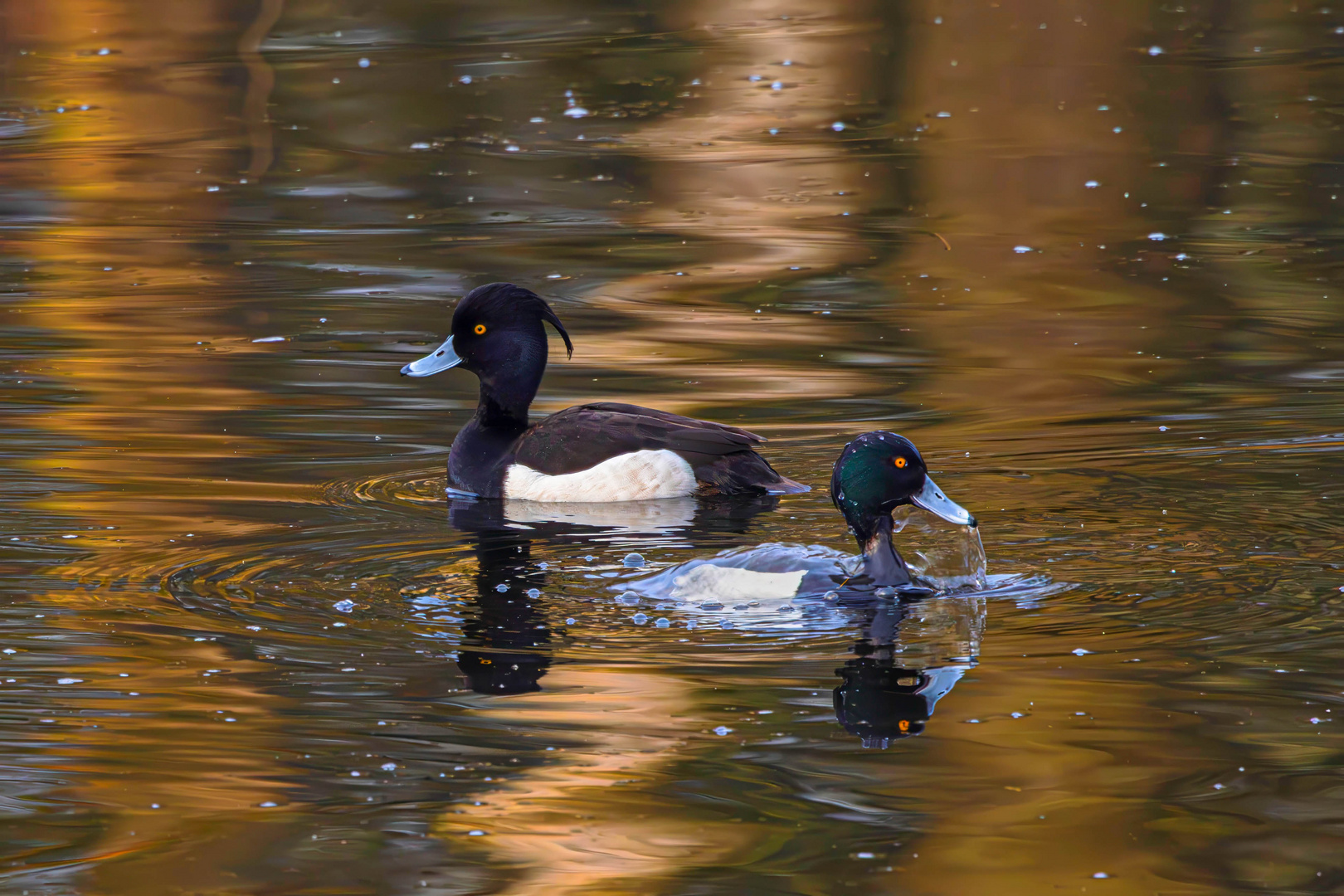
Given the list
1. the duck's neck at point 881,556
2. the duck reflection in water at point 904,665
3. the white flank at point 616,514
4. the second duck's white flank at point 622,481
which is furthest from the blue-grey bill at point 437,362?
the duck reflection in water at point 904,665

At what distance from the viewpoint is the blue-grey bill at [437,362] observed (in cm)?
1038

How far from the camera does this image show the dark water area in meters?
5.27

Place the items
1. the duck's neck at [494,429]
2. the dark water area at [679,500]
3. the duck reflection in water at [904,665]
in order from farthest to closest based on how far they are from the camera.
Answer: the duck's neck at [494,429] < the duck reflection in water at [904,665] < the dark water area at [679,500]

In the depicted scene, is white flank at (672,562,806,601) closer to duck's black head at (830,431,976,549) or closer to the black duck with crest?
duck's black head at (830,431,976,549)

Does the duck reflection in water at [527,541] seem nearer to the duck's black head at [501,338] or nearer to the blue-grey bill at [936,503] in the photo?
the duck's black head at [501,338]

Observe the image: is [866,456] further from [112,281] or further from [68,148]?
[68,148]

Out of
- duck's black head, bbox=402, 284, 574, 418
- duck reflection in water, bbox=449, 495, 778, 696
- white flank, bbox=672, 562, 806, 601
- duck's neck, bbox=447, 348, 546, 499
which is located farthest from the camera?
duck's black head, bbox=402, 284, 574, 418

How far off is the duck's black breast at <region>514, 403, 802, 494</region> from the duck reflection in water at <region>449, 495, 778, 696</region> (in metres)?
0.12

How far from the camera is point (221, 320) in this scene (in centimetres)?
1303

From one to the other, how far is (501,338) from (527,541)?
204 cm

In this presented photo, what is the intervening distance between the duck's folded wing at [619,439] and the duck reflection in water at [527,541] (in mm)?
223

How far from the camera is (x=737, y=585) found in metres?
7.25

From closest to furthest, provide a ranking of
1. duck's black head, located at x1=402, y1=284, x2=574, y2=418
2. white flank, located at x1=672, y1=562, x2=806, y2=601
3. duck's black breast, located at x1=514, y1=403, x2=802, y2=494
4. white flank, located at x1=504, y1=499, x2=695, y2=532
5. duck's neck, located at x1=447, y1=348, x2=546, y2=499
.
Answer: white flank, located at x1=672, y1=562, x2=806, y2=601, white flank, located at x1=504, y1=499, x2=695, y2=532, duck's black breast, located at x1=514, y1=403, x2=802, y2=494, duck's neck, located at x1=447, y1=348, x2=546, y2=499, duck's black head, located at x1=402, y1=284, x2=574, y2=418

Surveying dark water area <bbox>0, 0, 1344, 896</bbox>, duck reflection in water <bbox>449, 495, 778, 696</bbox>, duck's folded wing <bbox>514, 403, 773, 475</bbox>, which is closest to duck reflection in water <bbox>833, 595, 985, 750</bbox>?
dark water area <bbox>0, 0, 1344, 896</bbox>
